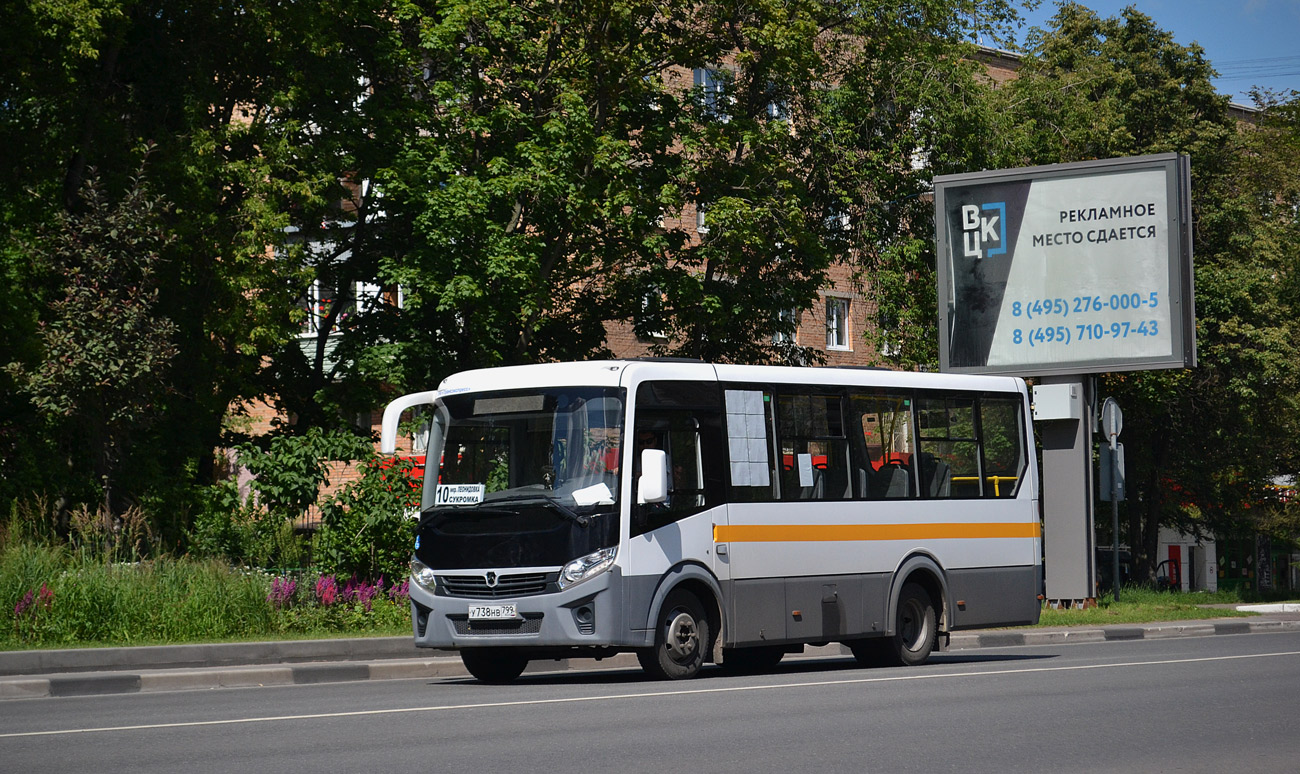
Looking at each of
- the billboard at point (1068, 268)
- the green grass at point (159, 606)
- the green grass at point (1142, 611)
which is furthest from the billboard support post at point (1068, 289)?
the green grass at point (159, 606)

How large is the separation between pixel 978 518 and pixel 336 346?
1420 cm

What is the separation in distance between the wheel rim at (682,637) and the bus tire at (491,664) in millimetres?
1557

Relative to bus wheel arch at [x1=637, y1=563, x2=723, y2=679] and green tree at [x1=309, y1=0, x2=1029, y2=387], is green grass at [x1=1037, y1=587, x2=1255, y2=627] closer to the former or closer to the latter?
green tree at [x1=309, y1=0, x2=1029, y2=387]

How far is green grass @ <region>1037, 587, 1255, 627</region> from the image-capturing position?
2569cm

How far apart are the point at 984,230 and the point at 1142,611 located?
7.05 m

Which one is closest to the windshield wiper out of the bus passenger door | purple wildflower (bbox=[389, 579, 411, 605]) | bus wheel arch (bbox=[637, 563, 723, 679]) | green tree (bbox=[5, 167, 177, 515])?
the bus passenger door

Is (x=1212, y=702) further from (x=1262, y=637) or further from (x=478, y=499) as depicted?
(x=1262, y=637)

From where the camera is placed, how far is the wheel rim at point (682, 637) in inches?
564

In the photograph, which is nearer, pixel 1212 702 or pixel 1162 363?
pixel 1212 702

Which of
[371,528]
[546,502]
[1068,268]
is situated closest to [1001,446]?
[546,502]

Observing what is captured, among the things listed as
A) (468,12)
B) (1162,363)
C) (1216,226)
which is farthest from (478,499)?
(1216,226)

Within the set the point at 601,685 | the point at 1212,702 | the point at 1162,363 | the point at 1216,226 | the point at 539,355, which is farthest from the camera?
the point at 1216,226

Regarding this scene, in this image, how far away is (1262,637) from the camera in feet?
75.0

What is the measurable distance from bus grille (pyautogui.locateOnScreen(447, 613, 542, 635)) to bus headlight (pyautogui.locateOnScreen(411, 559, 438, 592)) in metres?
0.41
